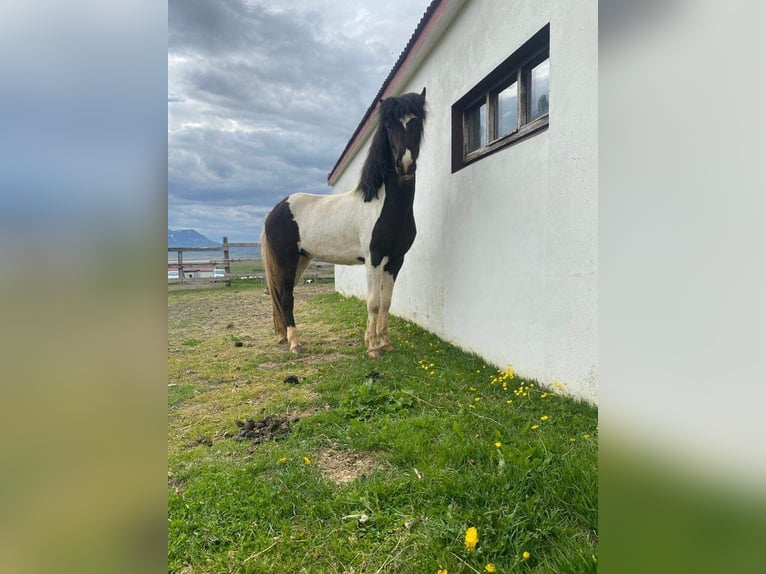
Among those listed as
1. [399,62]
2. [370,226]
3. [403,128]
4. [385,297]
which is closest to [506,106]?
[403,128]

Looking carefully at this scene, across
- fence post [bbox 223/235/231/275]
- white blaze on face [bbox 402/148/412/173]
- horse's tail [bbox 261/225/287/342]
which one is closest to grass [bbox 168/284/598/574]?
horse's tail [bbox 261/225/287/342]

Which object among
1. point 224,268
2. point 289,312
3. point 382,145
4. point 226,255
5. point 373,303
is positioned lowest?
point 289,312

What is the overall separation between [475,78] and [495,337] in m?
2.41

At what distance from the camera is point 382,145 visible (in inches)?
157

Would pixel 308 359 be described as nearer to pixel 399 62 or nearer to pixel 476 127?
pixel 476 127

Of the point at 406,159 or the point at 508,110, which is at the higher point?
the point at 508,110

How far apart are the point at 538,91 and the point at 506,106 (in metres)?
0.54

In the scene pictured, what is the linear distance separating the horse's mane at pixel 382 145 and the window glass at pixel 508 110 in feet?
2.30

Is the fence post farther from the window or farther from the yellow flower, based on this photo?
the yellow flower

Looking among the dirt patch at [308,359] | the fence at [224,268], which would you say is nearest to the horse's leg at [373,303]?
the dirt patch at [308,359]

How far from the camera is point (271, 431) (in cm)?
238
